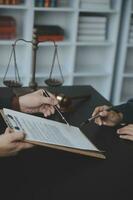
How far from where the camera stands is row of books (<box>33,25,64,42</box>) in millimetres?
3135

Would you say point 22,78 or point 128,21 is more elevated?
point 128,21

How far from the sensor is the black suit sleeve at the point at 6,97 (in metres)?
1.57

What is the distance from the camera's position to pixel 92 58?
3.69m

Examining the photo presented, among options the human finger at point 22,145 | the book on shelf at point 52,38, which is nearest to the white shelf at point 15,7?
the book on shelf at point 52,38

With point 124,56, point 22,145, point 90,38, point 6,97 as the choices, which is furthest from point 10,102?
point 124,56

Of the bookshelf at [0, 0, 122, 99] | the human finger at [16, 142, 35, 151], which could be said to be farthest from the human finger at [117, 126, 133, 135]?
the bookshelf at [0, 0, 122, 99]

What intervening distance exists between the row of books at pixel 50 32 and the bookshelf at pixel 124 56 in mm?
613

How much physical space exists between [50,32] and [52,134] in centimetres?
206

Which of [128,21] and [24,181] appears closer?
[24,181]

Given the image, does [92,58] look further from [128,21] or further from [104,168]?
[104,168]

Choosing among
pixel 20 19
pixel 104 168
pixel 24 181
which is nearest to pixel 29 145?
pixel 24 181

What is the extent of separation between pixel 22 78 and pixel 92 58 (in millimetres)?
826

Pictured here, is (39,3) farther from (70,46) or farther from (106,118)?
(106,118)

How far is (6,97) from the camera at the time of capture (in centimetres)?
165
